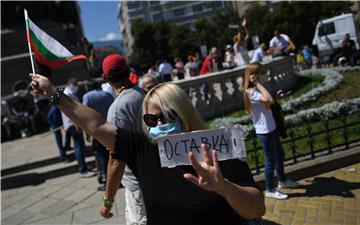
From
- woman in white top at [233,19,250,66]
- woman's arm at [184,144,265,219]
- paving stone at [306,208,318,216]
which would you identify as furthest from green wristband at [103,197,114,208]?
woman in white top at [233,19,250,66]

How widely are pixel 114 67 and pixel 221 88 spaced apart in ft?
24.3

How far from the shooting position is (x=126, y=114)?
3391 millimetres

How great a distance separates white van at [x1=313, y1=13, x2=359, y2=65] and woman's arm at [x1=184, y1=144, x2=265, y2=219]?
20.0m

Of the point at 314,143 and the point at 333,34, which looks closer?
the point at 314,143

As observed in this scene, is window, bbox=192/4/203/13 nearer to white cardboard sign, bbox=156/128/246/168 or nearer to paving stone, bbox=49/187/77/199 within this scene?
paving stone, bbox=49/187/77/199

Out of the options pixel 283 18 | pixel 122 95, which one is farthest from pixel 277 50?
pixel 283 18

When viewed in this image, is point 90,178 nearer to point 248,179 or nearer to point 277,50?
point 248,179

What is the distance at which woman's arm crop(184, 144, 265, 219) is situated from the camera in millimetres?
1676

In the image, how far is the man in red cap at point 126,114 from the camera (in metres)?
3.18

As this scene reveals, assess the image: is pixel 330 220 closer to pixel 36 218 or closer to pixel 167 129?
pixel 167 129

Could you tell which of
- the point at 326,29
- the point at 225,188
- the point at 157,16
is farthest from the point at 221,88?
the point at 157,16

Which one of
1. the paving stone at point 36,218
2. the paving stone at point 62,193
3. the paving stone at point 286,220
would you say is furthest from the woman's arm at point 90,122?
the paving stone at point 62,193

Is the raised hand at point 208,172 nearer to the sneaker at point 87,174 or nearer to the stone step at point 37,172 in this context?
the sneaker at point 87,174

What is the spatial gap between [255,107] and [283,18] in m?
49.5
